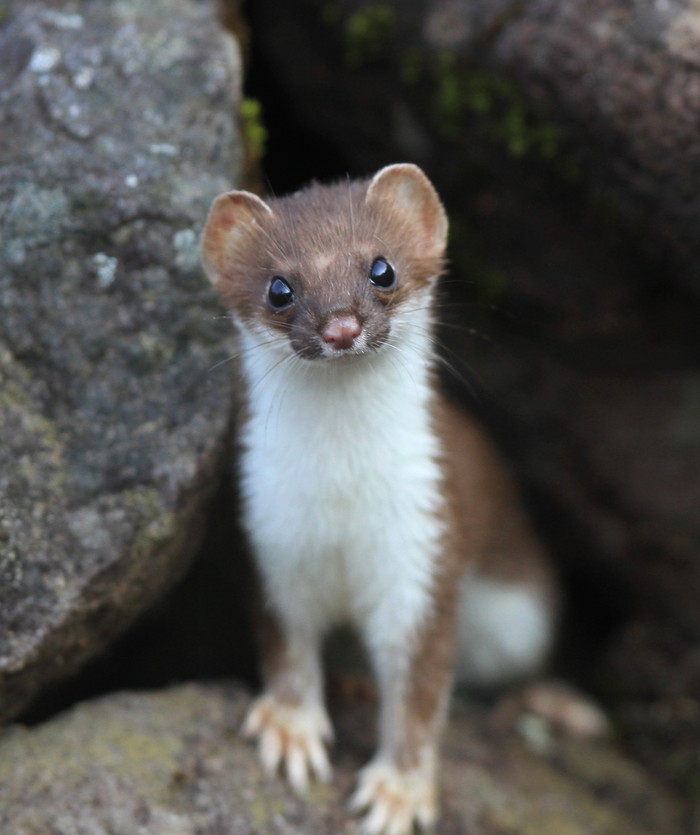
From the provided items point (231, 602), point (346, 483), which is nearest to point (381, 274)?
point (346, 483)

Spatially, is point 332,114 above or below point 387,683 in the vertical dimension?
above

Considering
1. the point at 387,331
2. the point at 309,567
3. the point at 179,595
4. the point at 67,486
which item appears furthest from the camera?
the point at 179,595

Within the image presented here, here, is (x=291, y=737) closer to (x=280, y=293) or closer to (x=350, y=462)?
(x=350, y=462)

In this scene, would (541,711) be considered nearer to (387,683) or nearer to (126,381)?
(387,683)

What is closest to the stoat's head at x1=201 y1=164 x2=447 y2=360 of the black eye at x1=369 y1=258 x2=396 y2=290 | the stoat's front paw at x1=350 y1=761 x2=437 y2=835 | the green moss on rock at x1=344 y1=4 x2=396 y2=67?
the black eye at x1=369 y1=258 x2=396 y2=290

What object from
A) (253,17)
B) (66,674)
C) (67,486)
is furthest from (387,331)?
(253,17)

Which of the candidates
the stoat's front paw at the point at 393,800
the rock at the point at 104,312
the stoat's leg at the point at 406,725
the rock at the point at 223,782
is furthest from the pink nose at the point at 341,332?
the stoat's front paw at the point at 393,800

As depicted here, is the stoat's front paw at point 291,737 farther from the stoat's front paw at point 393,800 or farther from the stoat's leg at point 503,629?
the stoat's leg at point 503,629
